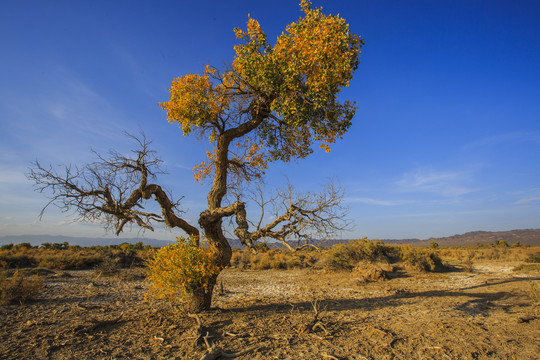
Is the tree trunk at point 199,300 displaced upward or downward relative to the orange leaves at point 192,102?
downward

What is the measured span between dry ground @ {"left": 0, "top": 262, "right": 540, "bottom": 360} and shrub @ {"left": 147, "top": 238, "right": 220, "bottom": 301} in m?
0.72

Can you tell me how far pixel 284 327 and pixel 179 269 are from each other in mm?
2639

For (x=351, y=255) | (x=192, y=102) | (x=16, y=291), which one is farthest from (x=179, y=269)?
(x=351, y=255)

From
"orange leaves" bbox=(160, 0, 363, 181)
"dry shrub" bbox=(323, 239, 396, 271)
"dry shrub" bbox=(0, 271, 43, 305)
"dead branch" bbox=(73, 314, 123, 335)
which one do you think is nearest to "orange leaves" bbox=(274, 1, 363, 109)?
"orange leaves" bbox=(160, 0, 363, 181)

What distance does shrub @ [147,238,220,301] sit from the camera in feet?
20.7

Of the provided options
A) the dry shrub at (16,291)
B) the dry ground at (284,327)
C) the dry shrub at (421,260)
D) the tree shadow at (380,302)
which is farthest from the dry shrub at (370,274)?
the dry shrub at (16,291)

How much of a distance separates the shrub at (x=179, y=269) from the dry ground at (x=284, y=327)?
72 centimetres

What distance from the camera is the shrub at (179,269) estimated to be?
631 cm

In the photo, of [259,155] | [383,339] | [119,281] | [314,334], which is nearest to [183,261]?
[314,334]

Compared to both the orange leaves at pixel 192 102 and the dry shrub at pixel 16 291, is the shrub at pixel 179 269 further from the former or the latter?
the dry shrub at pixel 16 291

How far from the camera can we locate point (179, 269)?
628 centimetres

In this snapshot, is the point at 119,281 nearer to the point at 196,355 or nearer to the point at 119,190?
the point at 119,190

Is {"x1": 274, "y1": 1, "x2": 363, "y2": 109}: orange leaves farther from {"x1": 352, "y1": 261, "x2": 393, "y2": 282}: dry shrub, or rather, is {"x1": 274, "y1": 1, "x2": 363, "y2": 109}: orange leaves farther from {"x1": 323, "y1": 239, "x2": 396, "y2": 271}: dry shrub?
{"x1": 323, "y1": 239, "x2": 396, "y2": 271}: dry shrub

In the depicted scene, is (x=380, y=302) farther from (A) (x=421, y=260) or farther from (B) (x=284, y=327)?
(A) (x=421, y=260)
